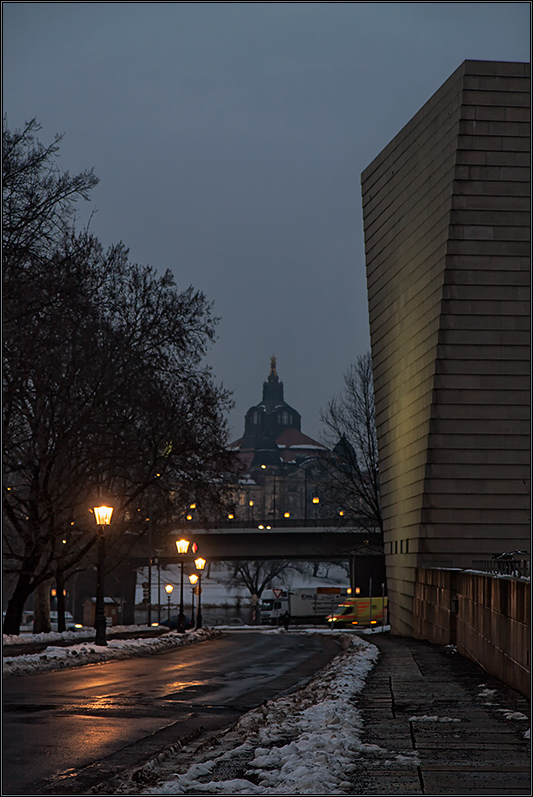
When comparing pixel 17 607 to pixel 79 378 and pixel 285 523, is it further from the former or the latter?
pixel 285 523

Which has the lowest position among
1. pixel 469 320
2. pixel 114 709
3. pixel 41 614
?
pixel 41 614

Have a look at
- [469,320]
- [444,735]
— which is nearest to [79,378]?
[469,320]

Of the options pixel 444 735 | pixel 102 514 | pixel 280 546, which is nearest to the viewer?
pixel 444 735

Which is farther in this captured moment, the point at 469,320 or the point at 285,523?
the point at 285,523

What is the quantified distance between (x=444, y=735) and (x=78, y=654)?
624 inches

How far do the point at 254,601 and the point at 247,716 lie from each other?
97358 millimetres

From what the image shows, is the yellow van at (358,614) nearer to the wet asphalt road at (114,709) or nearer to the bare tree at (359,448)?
the bare tree at (359,448)

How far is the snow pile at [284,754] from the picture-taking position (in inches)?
269

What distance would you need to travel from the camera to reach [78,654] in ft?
76.0

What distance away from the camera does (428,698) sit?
12.3m

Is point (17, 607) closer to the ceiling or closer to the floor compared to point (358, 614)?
closer to the ceiling

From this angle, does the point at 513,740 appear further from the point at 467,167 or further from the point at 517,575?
the point at 467,167

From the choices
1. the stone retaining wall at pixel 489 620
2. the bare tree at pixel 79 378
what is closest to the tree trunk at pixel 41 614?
the bare tree at pixel 79 378

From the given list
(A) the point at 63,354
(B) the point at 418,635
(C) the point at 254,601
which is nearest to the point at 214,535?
(C) the point at 254,601
